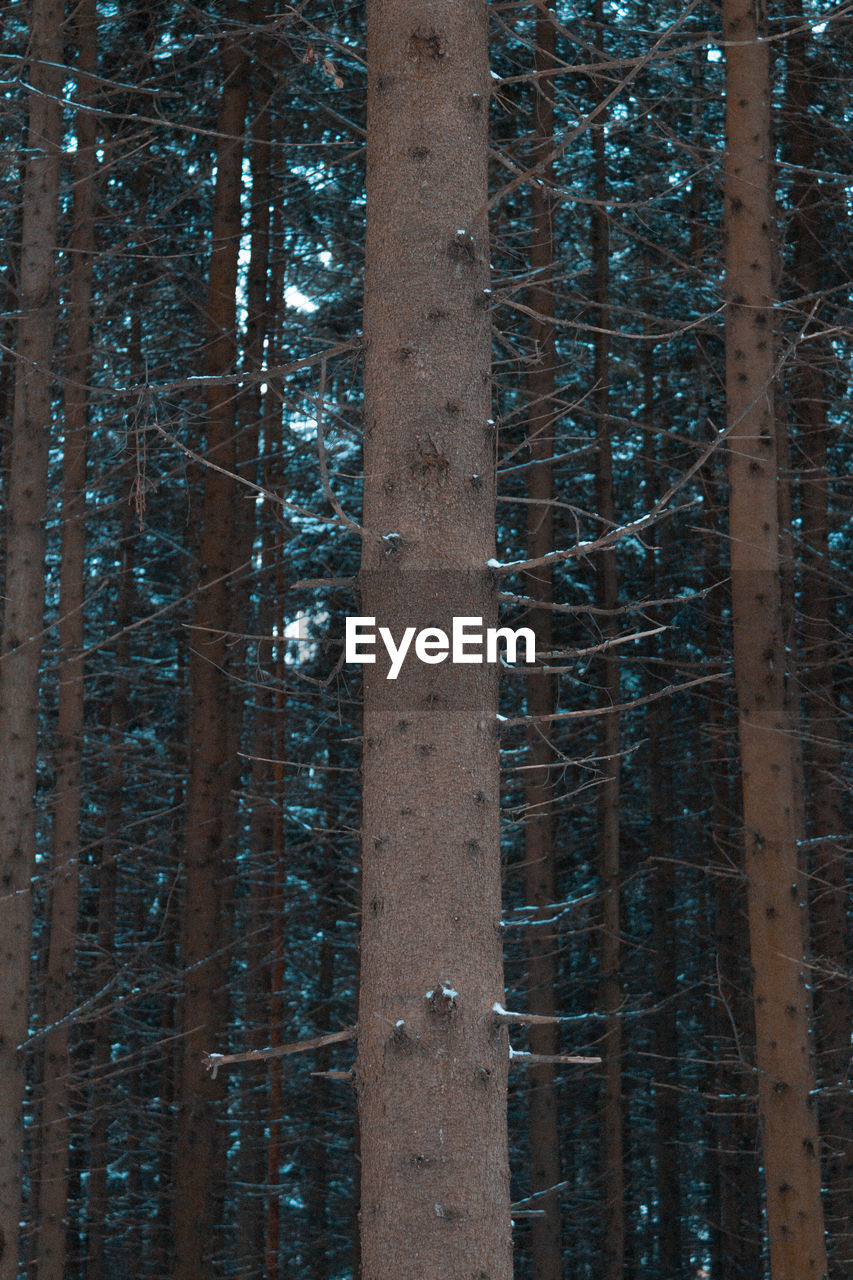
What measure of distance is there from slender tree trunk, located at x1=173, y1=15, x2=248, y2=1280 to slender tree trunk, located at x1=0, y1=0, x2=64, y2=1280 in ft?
4.30

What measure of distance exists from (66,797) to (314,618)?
7312 mm

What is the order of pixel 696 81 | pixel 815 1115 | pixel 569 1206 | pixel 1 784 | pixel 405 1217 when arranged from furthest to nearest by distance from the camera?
pixel 569 1206
pixel 696 81
pixel 1 784
pixel 815 1115
pixel 405 1217

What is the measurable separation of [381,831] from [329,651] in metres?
9.90

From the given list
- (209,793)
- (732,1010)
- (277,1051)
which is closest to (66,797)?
(209,793)

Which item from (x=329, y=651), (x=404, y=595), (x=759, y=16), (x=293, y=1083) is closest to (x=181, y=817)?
(x=329, y=651)

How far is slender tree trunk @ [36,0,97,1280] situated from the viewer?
8.04m

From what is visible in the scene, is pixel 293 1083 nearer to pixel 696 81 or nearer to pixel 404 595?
pixel 696 81

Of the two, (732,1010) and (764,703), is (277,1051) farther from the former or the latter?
(732,1010)

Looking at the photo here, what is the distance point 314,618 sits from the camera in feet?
50.7

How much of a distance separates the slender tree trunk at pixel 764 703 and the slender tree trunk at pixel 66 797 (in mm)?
3973

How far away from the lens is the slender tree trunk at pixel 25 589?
628cm

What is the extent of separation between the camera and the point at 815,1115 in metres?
5.80

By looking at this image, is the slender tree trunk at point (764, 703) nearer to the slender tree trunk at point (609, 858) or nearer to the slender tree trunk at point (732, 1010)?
the slender tree trunk at point (609, 858)

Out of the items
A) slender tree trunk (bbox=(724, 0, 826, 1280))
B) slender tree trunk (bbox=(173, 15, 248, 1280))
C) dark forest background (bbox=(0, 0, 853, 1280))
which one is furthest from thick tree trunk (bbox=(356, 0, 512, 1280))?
slender tree trunk (bbox=(173, 15, 248, 1280))
